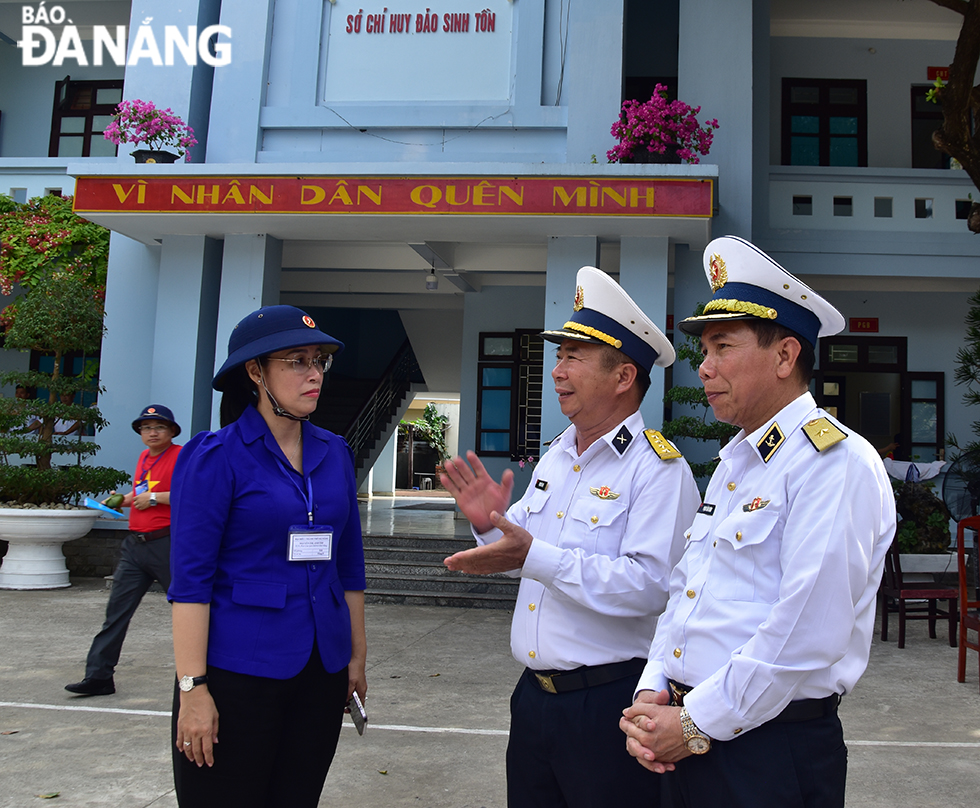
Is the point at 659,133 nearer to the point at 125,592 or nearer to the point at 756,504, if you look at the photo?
the point at 125,592

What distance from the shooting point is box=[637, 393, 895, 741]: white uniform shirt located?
1.37m

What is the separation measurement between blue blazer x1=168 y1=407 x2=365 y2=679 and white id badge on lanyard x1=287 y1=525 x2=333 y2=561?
19 mm

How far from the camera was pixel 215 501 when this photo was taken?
1943 mm

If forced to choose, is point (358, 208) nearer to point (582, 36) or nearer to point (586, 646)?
point (582, 36)

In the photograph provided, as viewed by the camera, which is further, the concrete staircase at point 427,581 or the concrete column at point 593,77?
the concrete column at point 593,77

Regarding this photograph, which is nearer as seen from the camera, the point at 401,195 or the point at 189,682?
the point at 189,682

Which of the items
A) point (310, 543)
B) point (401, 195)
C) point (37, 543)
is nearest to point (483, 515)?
point (310, 543)

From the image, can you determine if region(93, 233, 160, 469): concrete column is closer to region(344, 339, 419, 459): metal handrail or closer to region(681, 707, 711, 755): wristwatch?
region(344, 339, 419, 459): metal handrail

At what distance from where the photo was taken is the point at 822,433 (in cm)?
147

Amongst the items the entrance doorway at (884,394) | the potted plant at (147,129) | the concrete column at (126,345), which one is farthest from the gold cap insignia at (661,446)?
the entrance doorway at (884,394)

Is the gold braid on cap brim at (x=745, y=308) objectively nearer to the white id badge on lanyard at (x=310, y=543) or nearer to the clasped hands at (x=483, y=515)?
the clasped hands at (x=483, y=515)

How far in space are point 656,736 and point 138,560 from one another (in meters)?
3.82

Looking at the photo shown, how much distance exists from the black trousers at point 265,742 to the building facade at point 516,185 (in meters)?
5.99

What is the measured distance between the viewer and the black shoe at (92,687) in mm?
4434
